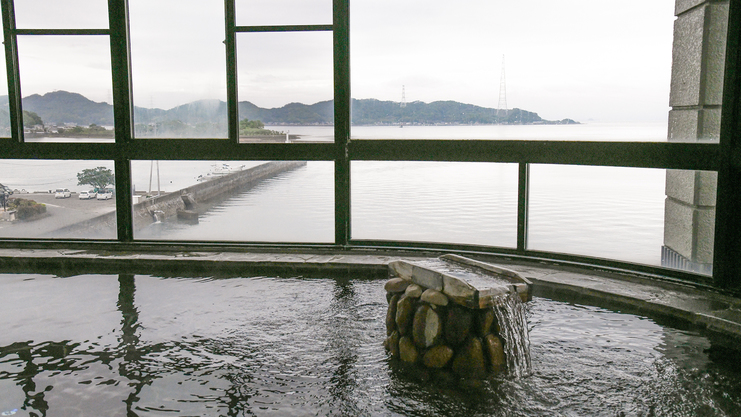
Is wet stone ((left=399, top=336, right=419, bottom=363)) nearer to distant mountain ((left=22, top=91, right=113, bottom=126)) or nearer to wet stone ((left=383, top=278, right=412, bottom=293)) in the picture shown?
wet stone ((left=383, top=278, right=412, bottom=293))

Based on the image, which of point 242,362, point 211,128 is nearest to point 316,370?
point 242,362

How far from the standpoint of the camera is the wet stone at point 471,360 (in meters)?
3.71

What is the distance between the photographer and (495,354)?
373 cm

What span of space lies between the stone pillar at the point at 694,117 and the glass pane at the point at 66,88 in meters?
6.06

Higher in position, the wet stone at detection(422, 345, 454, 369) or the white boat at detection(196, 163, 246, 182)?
the white boat at detection(196, 163, 246, 182)

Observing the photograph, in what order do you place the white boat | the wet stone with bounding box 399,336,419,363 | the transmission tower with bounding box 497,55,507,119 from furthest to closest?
the white boat < the transmission tower with bounding box 497,55,507,119 < the wet stone with bounding box 399,336,419,363

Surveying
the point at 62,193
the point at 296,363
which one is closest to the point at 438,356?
the point at 296,363

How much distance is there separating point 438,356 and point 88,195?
528 cm

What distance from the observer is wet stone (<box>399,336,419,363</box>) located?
12.6 feet

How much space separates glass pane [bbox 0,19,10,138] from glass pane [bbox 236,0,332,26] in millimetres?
2903

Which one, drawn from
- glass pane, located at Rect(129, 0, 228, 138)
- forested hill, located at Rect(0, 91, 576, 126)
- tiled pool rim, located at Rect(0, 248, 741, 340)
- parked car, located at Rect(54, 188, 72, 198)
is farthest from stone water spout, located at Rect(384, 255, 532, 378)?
parked car, located at Rect(54, 188, 72, 198)

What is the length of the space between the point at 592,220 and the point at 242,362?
12.5 feet

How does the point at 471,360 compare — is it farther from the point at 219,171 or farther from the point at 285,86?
the point at 219,171

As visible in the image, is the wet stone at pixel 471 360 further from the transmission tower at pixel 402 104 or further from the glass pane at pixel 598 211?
the transmission tower at pixel 402 104
